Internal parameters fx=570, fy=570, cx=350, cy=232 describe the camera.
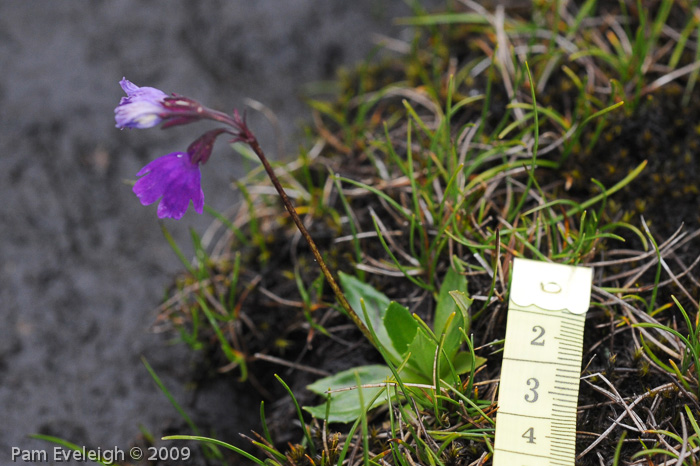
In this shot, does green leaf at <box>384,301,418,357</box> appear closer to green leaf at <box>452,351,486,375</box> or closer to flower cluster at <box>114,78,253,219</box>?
green leaf at <box>452,351,486,375</box>

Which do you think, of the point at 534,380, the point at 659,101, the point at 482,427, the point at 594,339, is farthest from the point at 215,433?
the point at 659,101

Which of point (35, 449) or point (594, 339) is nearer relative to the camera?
point (594, 339)

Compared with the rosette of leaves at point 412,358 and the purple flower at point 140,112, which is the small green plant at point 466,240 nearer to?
the rosette of leaves at point 412,358

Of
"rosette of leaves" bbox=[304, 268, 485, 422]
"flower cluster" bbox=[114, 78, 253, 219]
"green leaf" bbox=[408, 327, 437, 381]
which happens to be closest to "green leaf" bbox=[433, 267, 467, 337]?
"rosette of leaves" bbox=[304, 268, 485, 422]

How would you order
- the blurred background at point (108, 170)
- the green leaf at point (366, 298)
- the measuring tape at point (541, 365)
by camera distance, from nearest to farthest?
the measuring tape at point (541, 365) < the green leaf at point (366, 298) < the blurred background at point (108, 170)

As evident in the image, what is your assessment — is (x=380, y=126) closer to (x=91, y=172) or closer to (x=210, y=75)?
(x=210, y=75)

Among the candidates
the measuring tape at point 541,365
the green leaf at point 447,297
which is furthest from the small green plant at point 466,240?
the measuring tape at point 541,365

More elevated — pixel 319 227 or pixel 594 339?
pixel 319 227

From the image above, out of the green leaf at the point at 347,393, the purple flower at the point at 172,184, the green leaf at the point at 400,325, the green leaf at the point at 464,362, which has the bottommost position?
the green leaf at the point at 347,393
